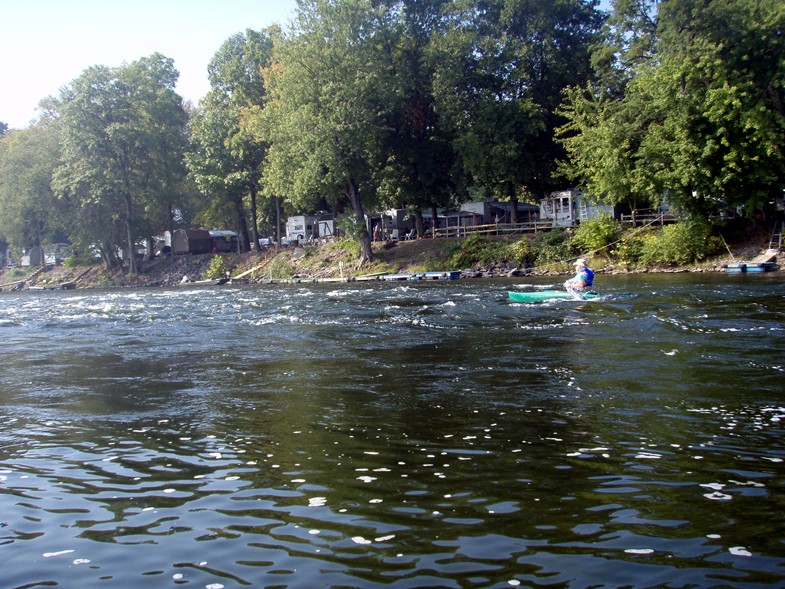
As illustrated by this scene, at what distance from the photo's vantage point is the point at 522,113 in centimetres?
4972

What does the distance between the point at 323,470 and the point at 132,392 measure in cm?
624

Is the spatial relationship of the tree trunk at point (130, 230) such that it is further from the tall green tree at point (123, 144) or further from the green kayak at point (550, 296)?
the green kayak at point (550, 296)

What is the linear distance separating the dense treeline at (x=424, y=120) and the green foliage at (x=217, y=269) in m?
5.20

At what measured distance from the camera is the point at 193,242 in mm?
73562

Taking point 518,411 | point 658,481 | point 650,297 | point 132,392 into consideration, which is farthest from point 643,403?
point 650,297

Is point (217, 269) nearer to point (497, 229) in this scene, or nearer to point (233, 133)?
point (233, 133)

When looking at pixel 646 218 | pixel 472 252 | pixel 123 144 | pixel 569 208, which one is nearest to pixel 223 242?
pixel 123 144

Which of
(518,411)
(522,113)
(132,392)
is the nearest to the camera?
(518,411)

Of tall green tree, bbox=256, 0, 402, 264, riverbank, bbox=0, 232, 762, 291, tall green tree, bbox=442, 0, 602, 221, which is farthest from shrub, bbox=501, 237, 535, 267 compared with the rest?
tall green tree, bbox=256, 0, 402, 264

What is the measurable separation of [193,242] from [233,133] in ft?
49.7

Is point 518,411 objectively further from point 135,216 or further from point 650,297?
point 135,216

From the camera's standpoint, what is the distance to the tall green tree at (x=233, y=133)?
2463 inches

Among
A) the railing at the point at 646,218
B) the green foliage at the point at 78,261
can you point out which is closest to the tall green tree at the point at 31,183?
the green foliage at the point at 78,261

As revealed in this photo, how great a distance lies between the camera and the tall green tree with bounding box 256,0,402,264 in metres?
49.8
